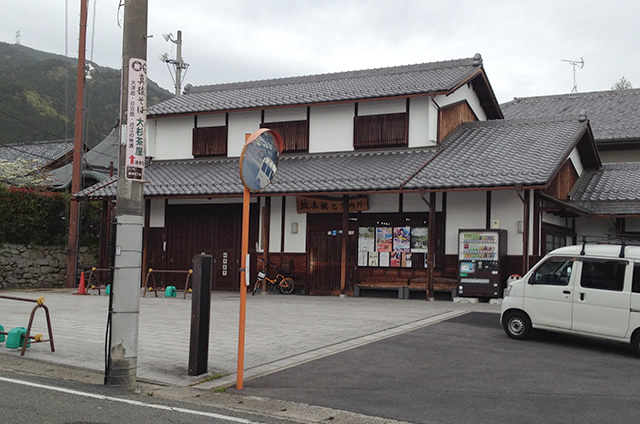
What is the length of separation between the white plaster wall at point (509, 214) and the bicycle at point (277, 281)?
→ 6348 millimetres

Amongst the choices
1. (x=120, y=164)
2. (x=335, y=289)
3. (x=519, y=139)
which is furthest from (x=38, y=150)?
(x=120, y=164)

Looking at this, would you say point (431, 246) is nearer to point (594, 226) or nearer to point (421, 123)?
point (421, 123)

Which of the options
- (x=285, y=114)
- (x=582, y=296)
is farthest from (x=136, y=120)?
(x=285, y=114)

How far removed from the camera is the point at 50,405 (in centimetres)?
604

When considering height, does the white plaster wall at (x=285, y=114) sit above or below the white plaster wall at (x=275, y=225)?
above

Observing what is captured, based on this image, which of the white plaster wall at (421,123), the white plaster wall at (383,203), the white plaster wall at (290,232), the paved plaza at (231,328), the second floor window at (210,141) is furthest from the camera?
the second floor window at (210,141)

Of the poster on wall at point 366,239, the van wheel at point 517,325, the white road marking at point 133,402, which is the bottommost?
the white road marking at point 133,402

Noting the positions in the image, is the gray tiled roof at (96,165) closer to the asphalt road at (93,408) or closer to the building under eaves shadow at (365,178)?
the building under eaves shadow at (365,178)

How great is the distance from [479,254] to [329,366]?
890cm

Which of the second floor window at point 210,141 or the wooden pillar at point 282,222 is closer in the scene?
the wooden pillar at point 282,222

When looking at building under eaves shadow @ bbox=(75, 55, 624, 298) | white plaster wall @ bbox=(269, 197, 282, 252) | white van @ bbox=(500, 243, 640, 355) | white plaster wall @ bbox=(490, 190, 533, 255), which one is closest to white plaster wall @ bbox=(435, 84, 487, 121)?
building under eaves shadow @ bbox=(75, 55, 624, 298)

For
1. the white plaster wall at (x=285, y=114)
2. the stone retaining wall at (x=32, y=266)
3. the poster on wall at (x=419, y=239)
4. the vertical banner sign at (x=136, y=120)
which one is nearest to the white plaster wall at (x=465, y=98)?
the poster on wall at (x=419, y=239)

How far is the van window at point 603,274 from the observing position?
964cm

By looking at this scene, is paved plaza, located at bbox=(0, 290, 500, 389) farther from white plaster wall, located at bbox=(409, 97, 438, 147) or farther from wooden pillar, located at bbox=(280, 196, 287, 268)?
white plaster wall, located at bbox=(409, 97, 438, 147)
